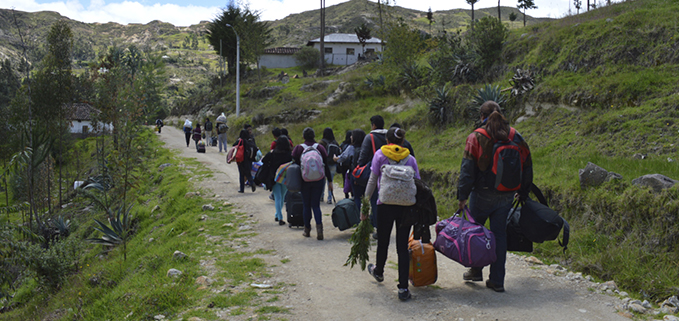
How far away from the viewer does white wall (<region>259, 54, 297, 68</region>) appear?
207ft

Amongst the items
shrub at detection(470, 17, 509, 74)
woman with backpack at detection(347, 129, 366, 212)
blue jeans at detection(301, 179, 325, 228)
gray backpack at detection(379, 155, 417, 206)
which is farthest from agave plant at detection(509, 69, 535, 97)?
gray backpack at detection(379, 155, 417, 206)

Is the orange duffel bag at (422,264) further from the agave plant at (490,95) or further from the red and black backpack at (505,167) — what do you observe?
the agave plant at (490,95)

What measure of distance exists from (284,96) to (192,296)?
33623mm

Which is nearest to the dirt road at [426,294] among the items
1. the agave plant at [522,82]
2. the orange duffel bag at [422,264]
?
the orange duffel bag at [422,264]

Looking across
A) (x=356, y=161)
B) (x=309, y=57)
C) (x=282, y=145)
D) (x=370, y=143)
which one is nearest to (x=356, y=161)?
(x=356, y=161)

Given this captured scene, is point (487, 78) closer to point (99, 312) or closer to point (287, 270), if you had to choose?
point (287, 270)

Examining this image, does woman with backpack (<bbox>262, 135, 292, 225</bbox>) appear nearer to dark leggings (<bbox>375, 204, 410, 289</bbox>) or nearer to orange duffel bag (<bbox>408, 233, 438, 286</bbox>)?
dark leggings (<bbox>375, 204, 410, 289</bbox>)

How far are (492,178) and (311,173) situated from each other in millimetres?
3315

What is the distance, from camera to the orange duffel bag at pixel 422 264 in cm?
492

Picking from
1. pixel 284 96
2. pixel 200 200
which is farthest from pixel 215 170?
pixel 284 96

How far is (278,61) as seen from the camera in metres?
63.3

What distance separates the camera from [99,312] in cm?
618

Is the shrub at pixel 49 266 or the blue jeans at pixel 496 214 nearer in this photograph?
the blue jeans at pixel 496 214

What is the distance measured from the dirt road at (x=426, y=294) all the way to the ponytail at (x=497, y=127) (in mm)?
1750
